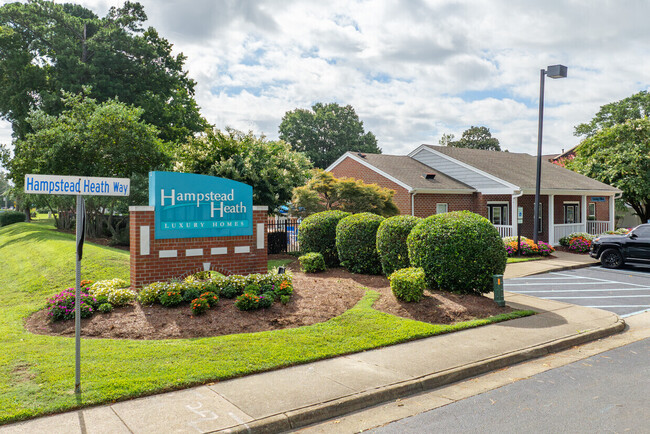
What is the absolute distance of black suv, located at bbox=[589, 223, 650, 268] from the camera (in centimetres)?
1631

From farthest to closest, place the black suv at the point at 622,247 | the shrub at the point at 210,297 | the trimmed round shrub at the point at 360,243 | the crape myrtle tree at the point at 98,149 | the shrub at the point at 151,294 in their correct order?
the crape myrtle tree at the point at 98,149, the black suv at the point at 622,247, the trimmed round shrub at the point at 360,243, the shrub at the point at 151,294, the shrub at the point at 210,297

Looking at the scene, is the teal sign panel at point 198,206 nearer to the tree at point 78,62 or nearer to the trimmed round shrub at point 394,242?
the trimmed round shrub at point 394,242

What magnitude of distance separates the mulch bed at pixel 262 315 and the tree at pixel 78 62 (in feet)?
77.6

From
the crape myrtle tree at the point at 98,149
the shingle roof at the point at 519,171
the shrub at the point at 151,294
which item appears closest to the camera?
the shrub at the point at 151,294

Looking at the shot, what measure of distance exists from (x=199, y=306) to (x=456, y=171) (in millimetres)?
20674

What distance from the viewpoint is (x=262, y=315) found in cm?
847

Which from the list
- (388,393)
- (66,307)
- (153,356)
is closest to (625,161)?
(388,393)

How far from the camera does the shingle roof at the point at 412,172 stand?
2372 cm

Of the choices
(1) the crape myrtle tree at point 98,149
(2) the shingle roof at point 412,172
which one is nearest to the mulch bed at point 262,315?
(1) the crape myrtle tree at point 98,149

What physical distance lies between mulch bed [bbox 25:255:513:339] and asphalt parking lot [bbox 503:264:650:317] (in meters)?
3.10

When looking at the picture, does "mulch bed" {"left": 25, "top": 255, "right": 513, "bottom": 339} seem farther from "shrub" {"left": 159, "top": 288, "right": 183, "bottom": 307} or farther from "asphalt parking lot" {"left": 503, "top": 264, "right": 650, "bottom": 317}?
"asphalt parking lot" {"left": 503, "top": 264, "right": 650, "bottom": 317}

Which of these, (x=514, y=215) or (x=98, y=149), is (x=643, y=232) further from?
(x=98, y=149)

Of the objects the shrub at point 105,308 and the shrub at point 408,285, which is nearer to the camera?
the shrub at point 105,308

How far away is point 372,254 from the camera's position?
1304 centimetres
